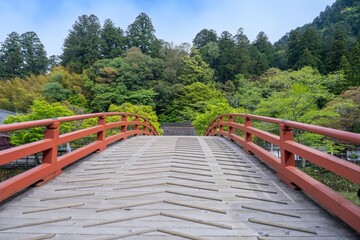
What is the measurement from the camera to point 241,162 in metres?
4.17

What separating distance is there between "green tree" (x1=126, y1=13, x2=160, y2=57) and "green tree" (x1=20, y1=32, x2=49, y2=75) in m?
19.4

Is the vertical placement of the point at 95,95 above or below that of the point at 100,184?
above

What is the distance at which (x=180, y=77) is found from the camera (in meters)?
36.0

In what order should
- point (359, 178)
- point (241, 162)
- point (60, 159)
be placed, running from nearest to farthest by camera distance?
1. point (359, 178)
2. point (60, 159)
3. point (241, 162)

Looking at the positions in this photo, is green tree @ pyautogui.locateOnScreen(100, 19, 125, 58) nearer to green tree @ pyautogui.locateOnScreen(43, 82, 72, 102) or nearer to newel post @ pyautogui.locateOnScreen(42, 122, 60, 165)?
green tree @ pyautogui.locateOnScreen(43, 82, 72, 102)

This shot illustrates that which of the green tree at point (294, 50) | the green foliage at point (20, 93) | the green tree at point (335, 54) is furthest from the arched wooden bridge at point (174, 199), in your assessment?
the green tree at point (294, 50)

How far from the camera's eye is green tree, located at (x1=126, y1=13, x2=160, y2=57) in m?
49.7

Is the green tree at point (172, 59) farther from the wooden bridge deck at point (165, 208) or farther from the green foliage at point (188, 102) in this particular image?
the wooden bridge deck at point (165, 208)

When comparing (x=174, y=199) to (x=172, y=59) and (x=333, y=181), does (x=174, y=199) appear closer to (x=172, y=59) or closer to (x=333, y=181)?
(x=333, y=181)

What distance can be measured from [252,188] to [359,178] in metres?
1.26

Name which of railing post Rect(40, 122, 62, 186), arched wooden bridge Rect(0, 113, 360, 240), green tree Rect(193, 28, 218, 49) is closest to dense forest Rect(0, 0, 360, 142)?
Result: green tree Rect(193, 28, 218, 49)

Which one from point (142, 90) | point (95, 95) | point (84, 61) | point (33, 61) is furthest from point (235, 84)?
point (33, 61)

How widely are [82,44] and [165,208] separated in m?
51.1

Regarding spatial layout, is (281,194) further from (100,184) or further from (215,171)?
(100,184)
